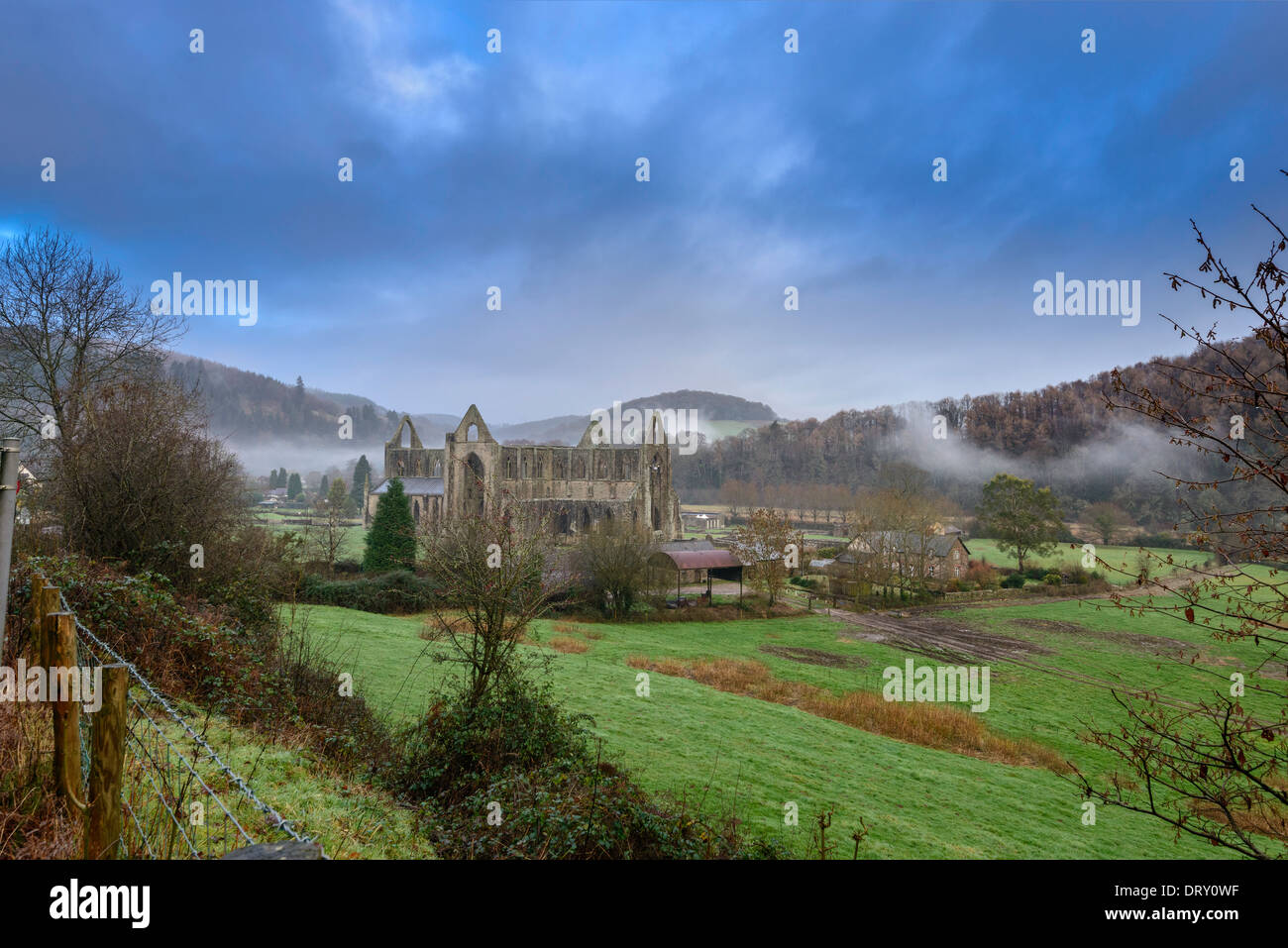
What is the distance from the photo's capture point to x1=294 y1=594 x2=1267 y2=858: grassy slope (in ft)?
30.3

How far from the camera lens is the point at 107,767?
309 centimetres

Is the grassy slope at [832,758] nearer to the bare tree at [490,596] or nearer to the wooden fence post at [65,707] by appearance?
the bare tree at [490,596]

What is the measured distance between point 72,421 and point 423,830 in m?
14.2

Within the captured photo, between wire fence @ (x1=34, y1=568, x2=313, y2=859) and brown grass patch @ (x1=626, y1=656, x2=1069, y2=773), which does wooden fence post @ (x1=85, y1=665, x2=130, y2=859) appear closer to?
wire fence @ (x1=34, y1=568, x2=313, y2=859)

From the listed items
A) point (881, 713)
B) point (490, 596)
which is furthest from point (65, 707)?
point (881, 713)

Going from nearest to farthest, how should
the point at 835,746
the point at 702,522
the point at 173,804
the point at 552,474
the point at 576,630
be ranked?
the point at 173,804
the point at 835,746
the point at 576,630
the point at 552,474
the point at 702,522

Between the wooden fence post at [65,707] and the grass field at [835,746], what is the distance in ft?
23.9

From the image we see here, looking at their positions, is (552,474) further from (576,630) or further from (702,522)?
(576,630)

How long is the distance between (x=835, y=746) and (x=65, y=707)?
1277 cm

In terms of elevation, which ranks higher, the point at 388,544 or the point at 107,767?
the point at 107,767

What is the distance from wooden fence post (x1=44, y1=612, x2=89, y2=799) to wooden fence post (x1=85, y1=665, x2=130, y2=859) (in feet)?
1.82

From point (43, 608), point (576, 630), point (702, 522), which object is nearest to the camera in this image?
point (43, 608)

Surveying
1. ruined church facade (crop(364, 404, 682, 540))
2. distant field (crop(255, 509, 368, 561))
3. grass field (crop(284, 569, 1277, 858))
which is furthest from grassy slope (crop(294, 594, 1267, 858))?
ruined church facade (crop(364, 404, 682, 540))
